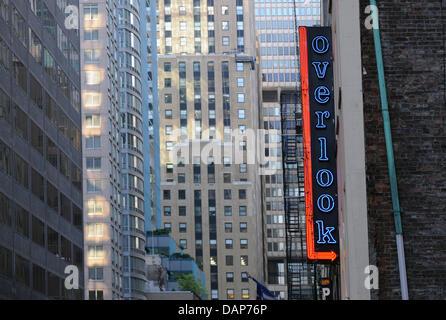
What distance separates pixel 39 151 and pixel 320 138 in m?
31.9

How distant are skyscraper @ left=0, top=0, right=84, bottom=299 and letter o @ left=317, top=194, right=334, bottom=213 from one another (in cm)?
2418

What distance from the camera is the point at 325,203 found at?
1230 inches

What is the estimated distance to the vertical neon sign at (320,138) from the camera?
31.1 metres

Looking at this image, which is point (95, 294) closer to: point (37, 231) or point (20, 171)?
point (37, 231)

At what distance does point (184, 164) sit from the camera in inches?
6964

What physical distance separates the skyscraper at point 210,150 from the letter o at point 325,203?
141 meters

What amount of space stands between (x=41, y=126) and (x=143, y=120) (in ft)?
246

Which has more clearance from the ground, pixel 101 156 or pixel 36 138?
pixel 101 156

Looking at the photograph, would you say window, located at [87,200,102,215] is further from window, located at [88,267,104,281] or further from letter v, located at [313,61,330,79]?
Answer: letter v, located at [313,61,330,79]

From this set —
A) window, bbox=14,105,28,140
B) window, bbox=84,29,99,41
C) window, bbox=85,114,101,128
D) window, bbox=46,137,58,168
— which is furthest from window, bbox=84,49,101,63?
window, bbox=14,105,28,140

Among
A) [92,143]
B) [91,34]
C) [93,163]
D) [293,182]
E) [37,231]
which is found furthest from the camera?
[91,34]

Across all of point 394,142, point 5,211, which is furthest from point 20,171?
point 394,142

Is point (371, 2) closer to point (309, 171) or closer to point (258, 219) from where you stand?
point (309, 171)
